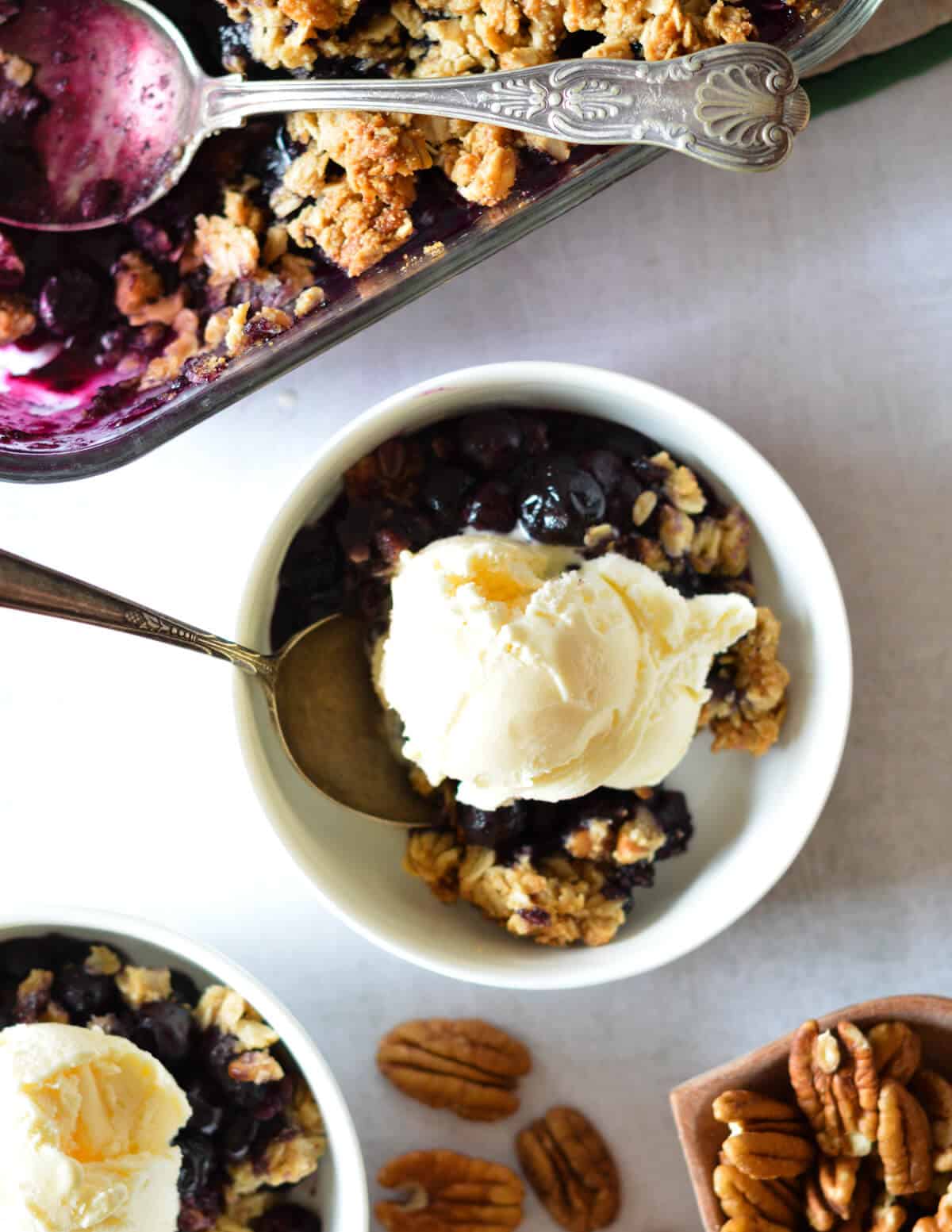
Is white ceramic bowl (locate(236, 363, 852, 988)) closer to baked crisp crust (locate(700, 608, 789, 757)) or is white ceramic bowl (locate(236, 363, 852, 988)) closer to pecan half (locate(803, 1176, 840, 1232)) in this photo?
baked crisp crust (locate(700, 608, 789, 757))

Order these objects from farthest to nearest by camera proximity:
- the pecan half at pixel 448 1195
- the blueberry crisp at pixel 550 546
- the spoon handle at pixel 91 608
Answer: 1. the pecan half at pixel 448 1195
2. the blueberry crisp at pixel 550 546
3. the spoon handle at pixel 91 608

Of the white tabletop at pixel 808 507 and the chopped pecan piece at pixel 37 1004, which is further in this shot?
the white tabletop at pixel 808 507

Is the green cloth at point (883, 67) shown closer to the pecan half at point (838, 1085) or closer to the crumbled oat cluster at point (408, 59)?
the crumbled oat cluster at point (408, 59)

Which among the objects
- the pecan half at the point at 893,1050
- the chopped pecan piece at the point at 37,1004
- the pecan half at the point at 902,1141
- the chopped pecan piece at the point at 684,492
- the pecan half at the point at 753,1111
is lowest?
the pecan half at the point at 902,1141

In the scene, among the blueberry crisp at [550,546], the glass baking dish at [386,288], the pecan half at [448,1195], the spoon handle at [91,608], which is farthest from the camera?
the pecan half at [448,1195]

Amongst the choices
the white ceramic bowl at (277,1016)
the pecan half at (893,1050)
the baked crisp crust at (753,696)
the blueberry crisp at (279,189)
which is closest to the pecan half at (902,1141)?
the pecan half at (893,1050)

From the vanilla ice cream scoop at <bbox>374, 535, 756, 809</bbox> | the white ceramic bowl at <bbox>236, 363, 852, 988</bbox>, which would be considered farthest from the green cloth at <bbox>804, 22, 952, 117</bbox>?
the vanilla ice cream scoop at <bbox>374, 535, 756, 809</bbox>

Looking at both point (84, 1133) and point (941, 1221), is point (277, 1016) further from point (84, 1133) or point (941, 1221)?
point (941, 1221)
